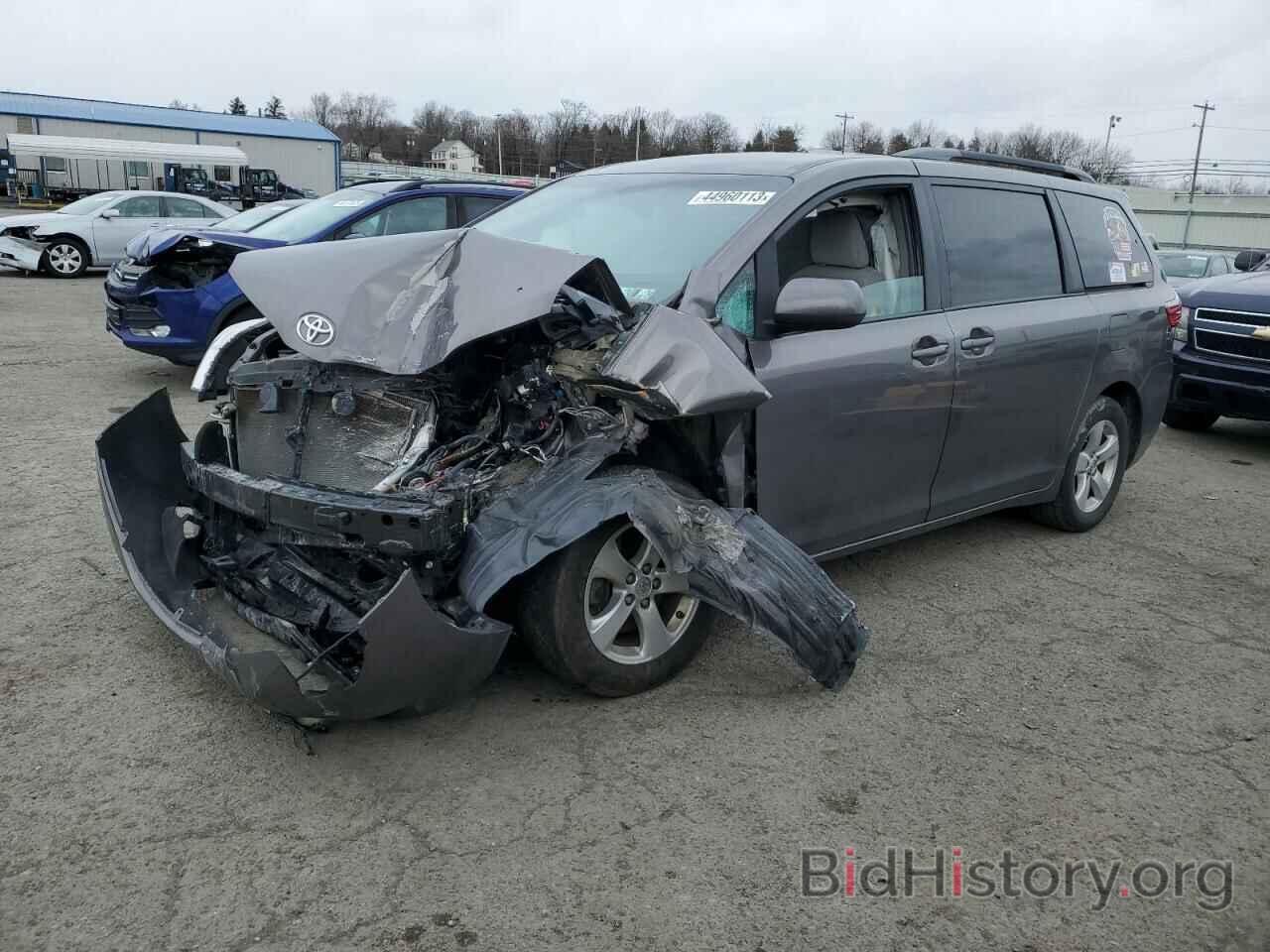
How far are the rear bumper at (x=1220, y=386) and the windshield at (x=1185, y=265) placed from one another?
652cm

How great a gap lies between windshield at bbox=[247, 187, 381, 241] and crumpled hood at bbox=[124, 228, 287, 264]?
213 mm

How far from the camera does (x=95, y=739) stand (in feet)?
10.1

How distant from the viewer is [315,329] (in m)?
3.18

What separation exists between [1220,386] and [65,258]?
16.7 metres

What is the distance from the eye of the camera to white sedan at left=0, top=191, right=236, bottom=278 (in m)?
16.4

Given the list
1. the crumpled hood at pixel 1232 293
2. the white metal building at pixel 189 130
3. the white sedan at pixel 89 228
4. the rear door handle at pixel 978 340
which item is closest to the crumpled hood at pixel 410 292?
the rear door handle at pixel 978 340

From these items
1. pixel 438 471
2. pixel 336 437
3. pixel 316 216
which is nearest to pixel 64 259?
pixel 316 216

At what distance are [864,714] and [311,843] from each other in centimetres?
186

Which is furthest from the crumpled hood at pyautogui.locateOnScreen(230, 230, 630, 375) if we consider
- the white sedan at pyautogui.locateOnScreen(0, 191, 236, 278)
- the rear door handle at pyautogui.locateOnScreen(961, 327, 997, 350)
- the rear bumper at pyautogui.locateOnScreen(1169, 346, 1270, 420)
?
the white sedan at pyautogui.locateOnScreen(0, 191, 236, 278)

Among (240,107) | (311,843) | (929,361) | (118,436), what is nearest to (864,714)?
(929,361)

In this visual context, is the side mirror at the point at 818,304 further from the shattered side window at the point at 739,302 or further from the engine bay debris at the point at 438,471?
the engine bay debris at the point at 438,471

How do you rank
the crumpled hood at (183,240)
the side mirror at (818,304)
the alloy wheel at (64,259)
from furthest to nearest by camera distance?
1. the alloy wheel at (64,259)
2. the crumpled hood at (183,240)
3. the side mirror at (818,304)

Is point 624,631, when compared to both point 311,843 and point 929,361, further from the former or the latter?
point 929,361

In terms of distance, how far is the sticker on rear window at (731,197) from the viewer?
12.7ft
